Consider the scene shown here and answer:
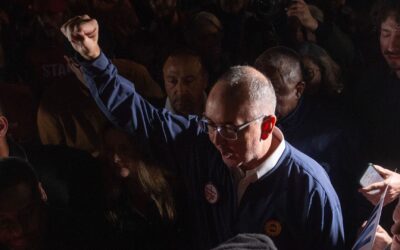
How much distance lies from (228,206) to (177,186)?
399 millimetres

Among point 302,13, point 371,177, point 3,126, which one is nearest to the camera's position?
point 371,177

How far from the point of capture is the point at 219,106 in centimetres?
166

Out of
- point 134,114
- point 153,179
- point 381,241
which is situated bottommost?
point 153,179

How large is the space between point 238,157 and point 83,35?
0.65 meters

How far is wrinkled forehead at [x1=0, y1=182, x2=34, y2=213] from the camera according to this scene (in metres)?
1.66

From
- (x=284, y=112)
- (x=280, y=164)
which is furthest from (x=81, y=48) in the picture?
(x=284, y=112)

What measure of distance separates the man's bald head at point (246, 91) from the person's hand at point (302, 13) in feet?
3.99

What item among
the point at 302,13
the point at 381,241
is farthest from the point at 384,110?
the point at 381,241

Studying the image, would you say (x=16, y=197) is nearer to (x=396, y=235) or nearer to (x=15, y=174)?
(x=15, y=174)

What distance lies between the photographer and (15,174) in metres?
1.75

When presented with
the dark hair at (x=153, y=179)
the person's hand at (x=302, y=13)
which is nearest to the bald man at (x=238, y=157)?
the dark hair at (x=153, y=179)

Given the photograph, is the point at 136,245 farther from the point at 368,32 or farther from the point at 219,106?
the point at 368,32

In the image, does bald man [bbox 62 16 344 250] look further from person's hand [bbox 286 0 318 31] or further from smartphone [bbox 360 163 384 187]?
person's hand [bbox 286 0 318 31]

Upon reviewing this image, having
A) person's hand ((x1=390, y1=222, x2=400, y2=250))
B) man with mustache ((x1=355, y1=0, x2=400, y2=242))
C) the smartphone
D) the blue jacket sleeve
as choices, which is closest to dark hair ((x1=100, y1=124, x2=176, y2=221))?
the blue jacket sleeve
